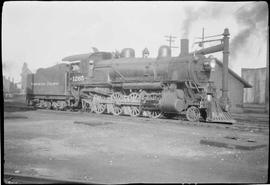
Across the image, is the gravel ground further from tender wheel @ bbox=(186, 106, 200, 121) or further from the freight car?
the freight car

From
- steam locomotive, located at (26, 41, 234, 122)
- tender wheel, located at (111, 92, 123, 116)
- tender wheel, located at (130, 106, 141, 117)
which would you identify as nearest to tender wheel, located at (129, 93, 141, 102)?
steam locomotive, located at (26, 41, 234, 122)

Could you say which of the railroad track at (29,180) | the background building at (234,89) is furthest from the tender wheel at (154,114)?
the railroad track at (29,180)

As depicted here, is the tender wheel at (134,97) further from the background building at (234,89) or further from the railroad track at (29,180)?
the railroad track at (29,180)

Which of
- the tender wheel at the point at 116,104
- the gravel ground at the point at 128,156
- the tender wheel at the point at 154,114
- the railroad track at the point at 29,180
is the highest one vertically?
the tender wheel at the point at 116,104

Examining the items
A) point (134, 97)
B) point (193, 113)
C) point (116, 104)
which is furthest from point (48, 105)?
point (193, 113)

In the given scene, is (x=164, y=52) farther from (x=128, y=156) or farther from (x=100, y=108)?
(x=128, y=156)

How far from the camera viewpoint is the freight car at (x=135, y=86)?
10.3m

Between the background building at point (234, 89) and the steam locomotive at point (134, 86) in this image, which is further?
the background building at point (234, 89)

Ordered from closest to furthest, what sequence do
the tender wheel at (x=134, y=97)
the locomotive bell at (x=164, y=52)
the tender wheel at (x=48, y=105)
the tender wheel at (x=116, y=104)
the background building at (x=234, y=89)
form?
the locomotive bell at (x=164, y=52)
the background building at (x=234, y=89)
the tender wheel at (x=134, y=97)
the tender wheel at (x=116, y=104)
the tender wheel at (x=48, y=105)

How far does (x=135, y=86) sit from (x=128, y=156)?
627cm

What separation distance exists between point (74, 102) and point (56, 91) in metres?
1.01

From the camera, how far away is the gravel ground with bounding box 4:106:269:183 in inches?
171

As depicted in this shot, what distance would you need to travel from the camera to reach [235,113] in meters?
13.1

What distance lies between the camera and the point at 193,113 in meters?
10.3
